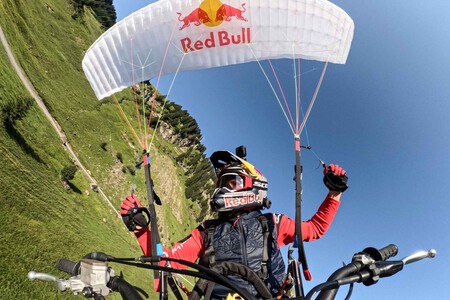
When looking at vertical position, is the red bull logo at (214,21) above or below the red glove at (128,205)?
above

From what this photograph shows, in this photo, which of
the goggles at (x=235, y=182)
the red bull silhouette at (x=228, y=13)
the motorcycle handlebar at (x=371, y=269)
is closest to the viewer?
the motorcycle handlebar at (x=371, y=269)

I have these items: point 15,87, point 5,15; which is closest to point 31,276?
point 15,87

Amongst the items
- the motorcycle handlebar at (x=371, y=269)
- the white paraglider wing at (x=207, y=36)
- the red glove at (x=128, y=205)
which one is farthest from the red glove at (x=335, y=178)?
the white paraglider wing at (x=207, y=36)

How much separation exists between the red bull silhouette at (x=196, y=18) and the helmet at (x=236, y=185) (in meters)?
6.11

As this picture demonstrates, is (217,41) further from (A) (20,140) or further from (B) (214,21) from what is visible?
(A) (20,140)

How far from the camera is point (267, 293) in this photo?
298 cm

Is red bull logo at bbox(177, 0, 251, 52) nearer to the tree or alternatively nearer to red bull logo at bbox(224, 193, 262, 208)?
red bull logo at bbox(224, 193, 262, 208)

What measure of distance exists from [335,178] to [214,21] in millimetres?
7095

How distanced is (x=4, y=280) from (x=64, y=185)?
18.0m

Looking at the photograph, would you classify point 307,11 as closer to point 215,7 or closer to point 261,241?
point 215,7

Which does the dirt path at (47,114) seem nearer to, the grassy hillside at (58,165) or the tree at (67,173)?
the grassy hillside at (58,165)

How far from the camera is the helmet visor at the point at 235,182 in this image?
17.9ft

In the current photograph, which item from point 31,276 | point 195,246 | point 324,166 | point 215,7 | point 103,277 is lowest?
point 31,276

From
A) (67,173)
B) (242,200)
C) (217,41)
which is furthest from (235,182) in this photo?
(67,173)
